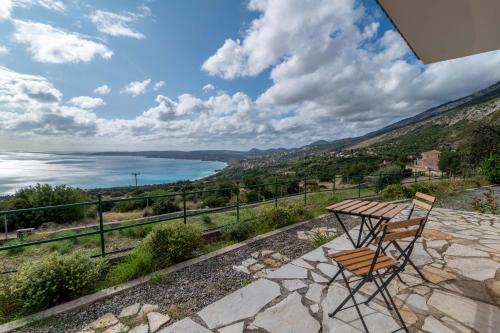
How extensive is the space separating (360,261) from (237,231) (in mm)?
2733

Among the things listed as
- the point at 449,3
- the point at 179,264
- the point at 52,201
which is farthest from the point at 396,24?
the point at 52,201

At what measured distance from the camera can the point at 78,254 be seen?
308 centimetres

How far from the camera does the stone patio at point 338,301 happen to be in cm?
218

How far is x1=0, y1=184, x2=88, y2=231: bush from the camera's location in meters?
9.25

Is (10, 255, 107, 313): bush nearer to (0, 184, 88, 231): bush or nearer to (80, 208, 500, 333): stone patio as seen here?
(80, 208, 500, 333): stone patio

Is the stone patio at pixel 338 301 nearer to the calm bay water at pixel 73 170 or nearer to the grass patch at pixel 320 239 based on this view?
the grass patch at pixel 320 239

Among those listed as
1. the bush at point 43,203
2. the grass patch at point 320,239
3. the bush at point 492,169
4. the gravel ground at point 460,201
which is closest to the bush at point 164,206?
the bush at point 43,203

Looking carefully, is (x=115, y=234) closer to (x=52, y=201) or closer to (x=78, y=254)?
(x=78, y=254)

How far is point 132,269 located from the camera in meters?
3.21

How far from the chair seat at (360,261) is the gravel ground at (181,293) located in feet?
4.11

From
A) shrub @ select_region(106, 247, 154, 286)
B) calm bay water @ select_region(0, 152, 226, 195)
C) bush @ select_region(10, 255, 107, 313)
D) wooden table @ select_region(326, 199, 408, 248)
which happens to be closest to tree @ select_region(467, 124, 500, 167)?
wooden table @ select_region(326, 199, 408, 248)

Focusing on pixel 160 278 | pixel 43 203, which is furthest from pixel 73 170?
pixel 160 278

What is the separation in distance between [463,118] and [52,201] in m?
71.5

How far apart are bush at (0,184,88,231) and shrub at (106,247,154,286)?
27.7ft
